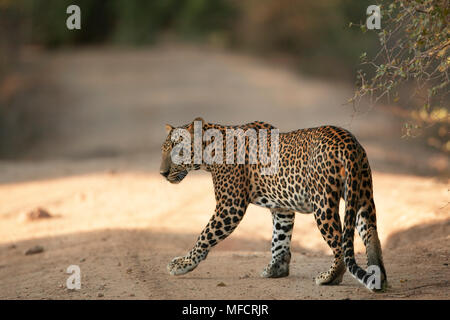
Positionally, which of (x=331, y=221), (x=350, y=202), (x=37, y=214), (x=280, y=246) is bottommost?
(x=37, y=214)

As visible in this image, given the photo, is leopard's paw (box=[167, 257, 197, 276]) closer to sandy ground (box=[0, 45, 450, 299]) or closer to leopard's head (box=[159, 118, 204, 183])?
sandy ground (box=[0, 45, 450, 299])

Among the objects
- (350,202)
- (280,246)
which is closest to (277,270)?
(280,246)

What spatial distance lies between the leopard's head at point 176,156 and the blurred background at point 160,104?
1.78m

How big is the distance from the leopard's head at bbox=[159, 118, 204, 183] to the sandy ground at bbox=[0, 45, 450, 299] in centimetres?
111

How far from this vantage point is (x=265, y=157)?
7.19 m

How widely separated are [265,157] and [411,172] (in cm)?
888

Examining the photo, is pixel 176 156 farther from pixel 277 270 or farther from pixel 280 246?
pixel 277 270

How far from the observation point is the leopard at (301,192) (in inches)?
251

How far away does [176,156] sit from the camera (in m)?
7.44

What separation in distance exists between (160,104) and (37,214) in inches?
552

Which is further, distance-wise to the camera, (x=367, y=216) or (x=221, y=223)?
(x=221, y=223)

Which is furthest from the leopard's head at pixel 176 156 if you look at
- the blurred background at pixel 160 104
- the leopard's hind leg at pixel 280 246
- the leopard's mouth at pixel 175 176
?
the blurred background at pixel 160 104

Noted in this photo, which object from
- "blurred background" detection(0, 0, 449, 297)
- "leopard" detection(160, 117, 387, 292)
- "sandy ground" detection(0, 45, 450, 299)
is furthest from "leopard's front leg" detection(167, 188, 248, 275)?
"blurred background" detection(0, 0, 449, 297)

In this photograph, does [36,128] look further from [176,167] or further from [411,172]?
[176,167]
